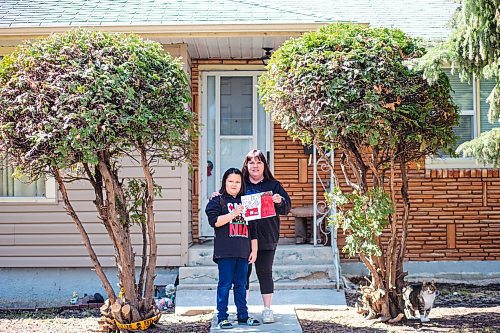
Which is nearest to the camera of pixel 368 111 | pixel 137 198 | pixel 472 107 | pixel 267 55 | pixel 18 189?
pixel 368 111

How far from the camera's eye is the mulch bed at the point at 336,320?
670cm

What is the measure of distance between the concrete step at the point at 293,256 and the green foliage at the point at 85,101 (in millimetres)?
2786

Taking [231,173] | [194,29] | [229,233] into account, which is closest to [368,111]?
[231,173]

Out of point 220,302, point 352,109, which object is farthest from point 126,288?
point 352,109

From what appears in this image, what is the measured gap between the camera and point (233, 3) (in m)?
9.71

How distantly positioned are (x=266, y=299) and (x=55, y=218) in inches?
143

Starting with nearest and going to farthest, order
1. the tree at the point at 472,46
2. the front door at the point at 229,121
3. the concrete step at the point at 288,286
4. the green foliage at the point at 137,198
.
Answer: the tree at the point at 472,46
the green foliage at the point at 137,198
the concrete step at the point at 288,286
the front door at the point at 229,121

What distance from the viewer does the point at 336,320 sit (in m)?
7.12

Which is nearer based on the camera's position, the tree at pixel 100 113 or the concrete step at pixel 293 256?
the tree at pixel 100 113

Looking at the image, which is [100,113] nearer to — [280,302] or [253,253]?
[253,253]

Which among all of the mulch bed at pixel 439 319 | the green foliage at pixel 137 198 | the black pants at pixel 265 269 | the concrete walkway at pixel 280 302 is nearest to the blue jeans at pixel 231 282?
the black pants at pixel 265 269

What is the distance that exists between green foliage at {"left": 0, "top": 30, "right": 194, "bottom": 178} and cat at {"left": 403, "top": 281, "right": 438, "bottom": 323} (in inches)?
101

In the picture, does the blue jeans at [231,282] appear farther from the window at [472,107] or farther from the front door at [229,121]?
the window at [472,107]

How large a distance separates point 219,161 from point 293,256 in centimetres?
201
